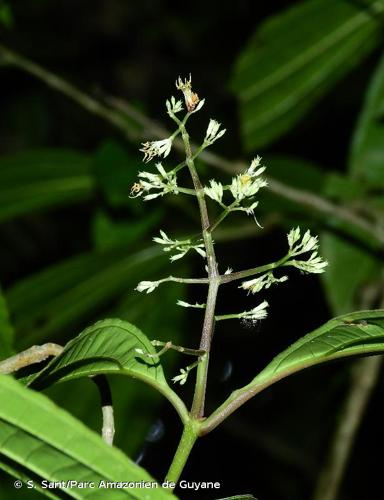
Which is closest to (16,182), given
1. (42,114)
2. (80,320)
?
(80,320)

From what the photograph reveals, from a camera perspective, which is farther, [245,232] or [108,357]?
[245,232]

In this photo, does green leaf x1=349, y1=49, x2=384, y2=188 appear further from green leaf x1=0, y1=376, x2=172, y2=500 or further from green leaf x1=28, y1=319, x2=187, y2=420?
green leaf x1=0, y1=376, x2=172, y2=500

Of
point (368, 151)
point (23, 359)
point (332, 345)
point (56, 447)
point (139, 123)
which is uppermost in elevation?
point (368, 151)

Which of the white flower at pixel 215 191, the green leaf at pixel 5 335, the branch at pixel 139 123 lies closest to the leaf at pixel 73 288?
the branch at pixel 139 123

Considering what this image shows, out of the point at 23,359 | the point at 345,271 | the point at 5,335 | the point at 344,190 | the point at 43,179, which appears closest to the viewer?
the point at 23,359

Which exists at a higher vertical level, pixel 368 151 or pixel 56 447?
pixel 368 151

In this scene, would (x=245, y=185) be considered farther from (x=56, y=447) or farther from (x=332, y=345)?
(x=56, y=447)

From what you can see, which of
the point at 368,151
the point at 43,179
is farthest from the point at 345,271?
the point at 43,179

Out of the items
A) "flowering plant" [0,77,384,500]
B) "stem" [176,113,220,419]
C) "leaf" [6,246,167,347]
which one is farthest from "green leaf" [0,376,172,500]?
"leaf" [6,246,167,347]
